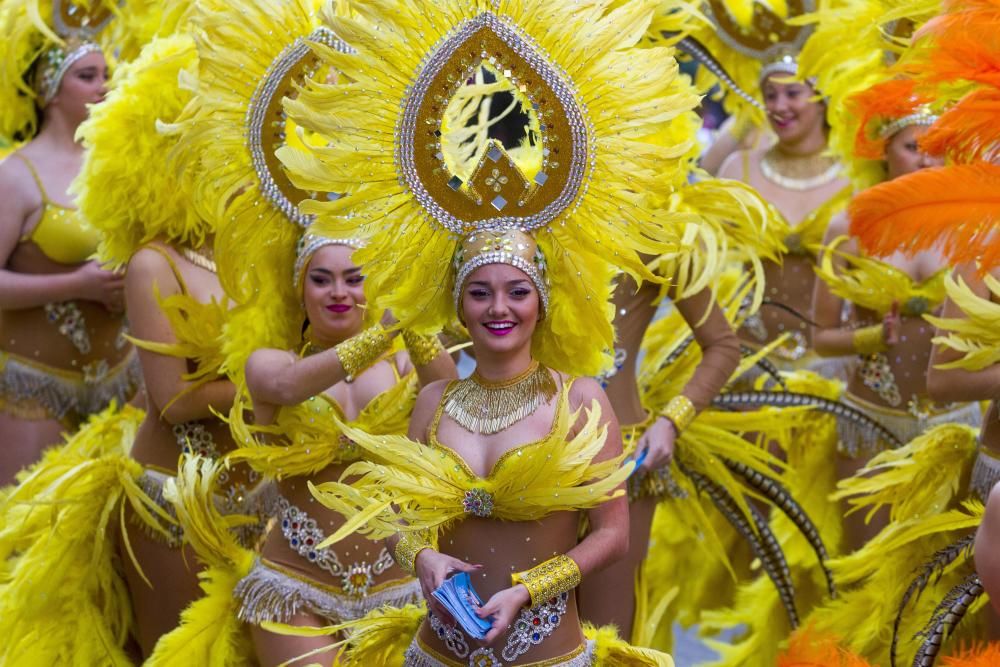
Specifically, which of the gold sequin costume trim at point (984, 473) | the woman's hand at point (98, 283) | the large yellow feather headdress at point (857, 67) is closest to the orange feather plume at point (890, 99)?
the large yellow feather headdress at point (857, 67)

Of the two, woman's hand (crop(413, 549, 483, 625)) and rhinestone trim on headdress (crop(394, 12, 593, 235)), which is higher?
rhinestone trim on headdress (crop(394, 12, 593, 235))

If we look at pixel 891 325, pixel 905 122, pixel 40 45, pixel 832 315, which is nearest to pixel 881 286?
pixel 891 325

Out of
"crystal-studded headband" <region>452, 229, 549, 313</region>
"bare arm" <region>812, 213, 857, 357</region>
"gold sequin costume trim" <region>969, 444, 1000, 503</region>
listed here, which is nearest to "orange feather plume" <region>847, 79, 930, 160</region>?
"gold sequin costume trim" <region>969, 444, 1000, 503</region>

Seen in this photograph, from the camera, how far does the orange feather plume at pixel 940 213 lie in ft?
11.3

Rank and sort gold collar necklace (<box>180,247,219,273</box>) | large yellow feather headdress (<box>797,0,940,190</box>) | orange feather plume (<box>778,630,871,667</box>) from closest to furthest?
orange feather plume (<box>778,630,871,667</box>) < gold collar necklace (<box>180,247,219,273</box>) < large yellow feather headdress (<box>797,0,940,190</box>)

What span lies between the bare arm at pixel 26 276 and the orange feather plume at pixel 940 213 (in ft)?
9.52

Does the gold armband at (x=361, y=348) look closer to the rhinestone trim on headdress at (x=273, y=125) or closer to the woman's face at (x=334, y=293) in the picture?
the woman's face at (x=334, y=293)

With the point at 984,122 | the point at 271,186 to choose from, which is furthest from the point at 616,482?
the point at 271,186

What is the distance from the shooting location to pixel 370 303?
13.3 ft

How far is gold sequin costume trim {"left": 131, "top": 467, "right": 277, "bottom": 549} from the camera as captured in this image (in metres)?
4.74

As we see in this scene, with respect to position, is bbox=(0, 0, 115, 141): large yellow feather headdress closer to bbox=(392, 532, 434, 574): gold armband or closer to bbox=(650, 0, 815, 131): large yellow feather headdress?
bbox=(650, 0, 815, 131): large yellow feather headdress

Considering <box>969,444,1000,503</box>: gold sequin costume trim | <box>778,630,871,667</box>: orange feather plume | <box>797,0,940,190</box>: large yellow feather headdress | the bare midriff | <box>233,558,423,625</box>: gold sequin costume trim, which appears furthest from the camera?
<box>797,0,940,190</box>: large yellow feather headdress

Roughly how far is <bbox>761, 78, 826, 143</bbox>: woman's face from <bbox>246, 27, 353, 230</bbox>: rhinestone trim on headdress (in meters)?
3.18

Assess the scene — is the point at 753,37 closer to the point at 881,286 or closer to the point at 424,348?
the point at 881,286
